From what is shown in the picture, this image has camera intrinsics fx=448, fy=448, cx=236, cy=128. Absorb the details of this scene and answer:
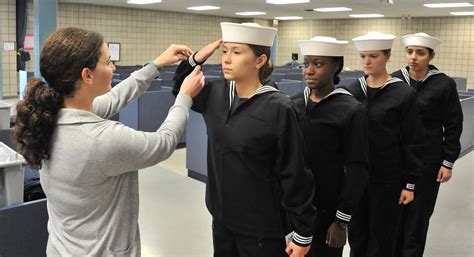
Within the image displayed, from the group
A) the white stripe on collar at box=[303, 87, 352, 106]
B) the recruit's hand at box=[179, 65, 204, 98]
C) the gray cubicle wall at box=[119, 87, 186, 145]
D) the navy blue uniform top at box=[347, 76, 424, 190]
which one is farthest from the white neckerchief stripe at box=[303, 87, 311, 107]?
the gray cubicle wall at box=[119, 87, 186, 145]

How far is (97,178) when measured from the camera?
1177 mm

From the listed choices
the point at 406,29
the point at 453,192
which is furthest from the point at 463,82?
the point at 453,192

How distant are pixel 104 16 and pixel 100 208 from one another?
1248 cm

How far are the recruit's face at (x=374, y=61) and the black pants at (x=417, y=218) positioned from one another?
757 mm

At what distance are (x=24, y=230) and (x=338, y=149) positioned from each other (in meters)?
1.33

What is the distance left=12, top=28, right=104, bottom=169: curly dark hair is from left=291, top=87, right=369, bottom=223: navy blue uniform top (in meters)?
1.00

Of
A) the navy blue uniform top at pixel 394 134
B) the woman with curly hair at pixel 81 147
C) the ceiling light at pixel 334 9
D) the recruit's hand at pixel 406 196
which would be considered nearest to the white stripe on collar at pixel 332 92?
the navy blue uniform top at pixel 394 134

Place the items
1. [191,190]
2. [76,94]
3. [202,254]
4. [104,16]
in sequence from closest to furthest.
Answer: [76,94], [202,254], [191,190], [104,16]

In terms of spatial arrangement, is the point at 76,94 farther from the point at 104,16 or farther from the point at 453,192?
the point at 104,16

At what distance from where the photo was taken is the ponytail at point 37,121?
45.1 inches

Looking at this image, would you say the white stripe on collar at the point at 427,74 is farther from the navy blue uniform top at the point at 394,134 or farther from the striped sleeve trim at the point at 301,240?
the striped sleeve trim at the point at 301,240

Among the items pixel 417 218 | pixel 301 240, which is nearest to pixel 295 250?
pixel 301 240

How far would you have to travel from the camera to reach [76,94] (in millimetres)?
1201

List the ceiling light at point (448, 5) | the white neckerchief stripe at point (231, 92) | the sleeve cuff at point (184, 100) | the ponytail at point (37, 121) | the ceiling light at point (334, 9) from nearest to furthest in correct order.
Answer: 1. the ponytail at point (37, 121)
2. the sleeve cuff at point (184, 100)
3. the white neckerchief stripe at point (231, 92)
4. the ceiling light at point (448, 5)
5. the ceiling light at point (334, 9)
